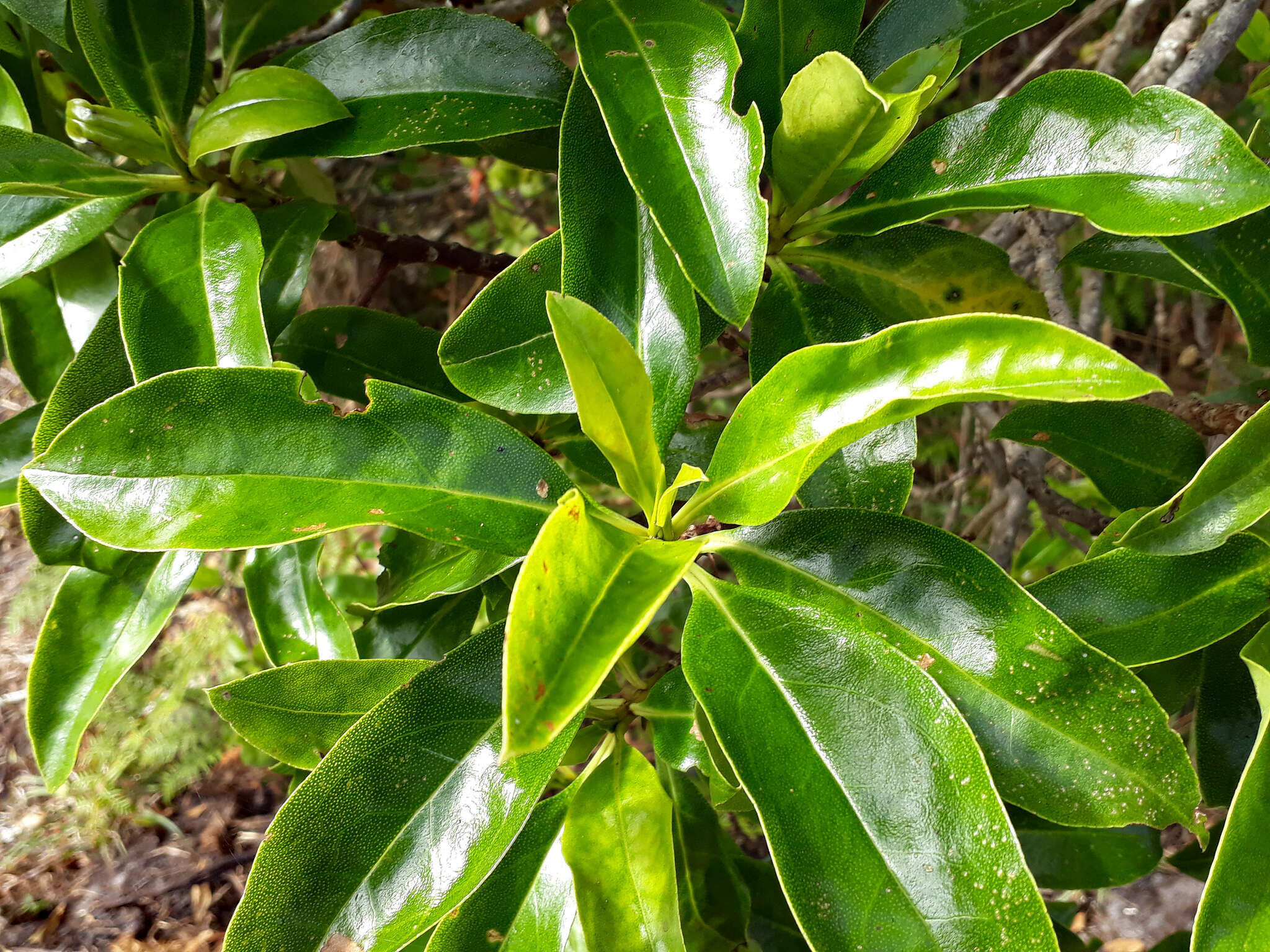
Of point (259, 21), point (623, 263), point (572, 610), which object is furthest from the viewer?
point (259, 21)

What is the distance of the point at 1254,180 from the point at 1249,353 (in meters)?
0.31

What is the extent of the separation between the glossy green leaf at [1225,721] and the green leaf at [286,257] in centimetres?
103

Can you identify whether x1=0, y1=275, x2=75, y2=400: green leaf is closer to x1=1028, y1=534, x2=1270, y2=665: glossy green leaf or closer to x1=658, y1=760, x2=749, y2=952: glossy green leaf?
x1=658, y1=760, x2=749, y2=952: glossy green leaf

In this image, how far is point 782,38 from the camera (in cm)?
79

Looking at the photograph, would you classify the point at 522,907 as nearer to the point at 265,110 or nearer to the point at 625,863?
the point at 625,863

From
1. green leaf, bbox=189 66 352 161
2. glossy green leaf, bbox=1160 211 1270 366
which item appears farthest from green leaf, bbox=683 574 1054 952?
green leaf, bbox=189 66 352 161

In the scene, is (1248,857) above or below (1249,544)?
below

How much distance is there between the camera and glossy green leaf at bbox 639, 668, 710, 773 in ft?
2.54

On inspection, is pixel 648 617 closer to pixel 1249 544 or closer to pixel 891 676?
pixel 891 676

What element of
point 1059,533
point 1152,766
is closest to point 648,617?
point 1152,766

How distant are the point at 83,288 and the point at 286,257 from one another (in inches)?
12.0

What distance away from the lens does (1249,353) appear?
0.84 meters

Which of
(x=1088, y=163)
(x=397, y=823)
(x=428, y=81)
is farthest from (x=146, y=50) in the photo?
(x=1088, y=163)

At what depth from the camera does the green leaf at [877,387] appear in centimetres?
47
